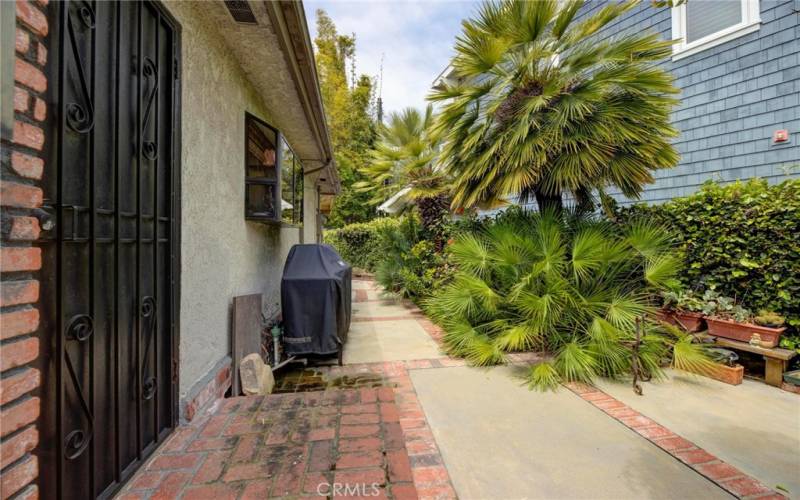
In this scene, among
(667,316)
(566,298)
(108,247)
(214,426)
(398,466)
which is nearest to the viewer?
(108,247)

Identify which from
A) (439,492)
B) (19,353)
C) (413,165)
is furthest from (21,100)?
(413,165)

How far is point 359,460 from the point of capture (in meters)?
2.01

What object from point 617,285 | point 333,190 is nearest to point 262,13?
point 617,285

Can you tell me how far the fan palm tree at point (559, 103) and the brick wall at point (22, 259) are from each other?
14.7 ft

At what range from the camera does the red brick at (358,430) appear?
227 cm

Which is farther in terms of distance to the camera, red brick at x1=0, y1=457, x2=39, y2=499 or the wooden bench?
the wooden bench

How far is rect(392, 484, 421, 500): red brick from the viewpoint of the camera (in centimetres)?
173

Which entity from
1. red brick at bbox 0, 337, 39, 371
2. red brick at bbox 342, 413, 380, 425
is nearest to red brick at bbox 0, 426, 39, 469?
red brick at bbox 0, 337, 39, 371

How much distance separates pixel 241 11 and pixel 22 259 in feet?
7.23

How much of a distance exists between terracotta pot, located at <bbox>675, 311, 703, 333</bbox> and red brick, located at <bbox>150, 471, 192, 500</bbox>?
5.43 m

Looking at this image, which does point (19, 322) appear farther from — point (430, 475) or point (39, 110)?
point (430, 475)

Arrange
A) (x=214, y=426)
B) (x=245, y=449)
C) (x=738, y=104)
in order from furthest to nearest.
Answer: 1. (x=738, y=104)
2. (x=214, y=426)
3. (x=245, y=449)

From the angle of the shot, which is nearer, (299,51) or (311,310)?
(299,51)

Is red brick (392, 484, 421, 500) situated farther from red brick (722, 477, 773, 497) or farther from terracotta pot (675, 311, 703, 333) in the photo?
terracotta pot (675, 311, 703, 333)
